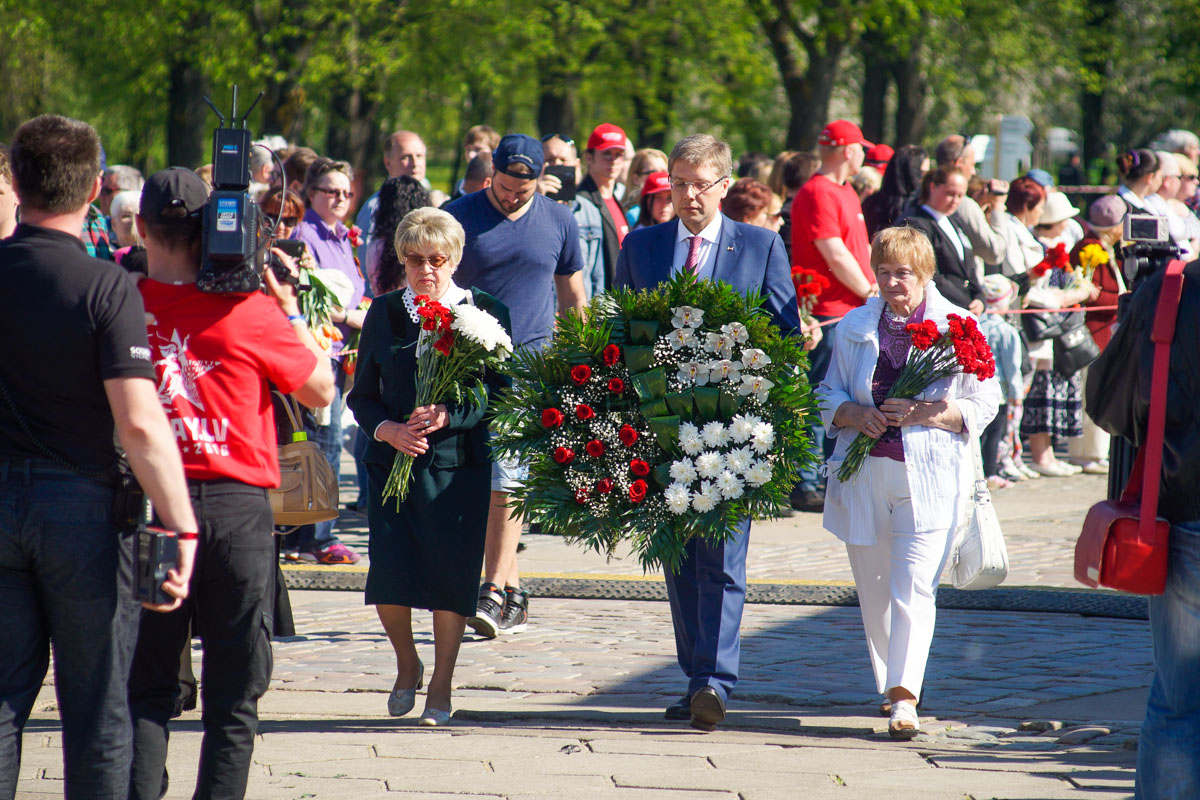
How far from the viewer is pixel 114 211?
974 cm

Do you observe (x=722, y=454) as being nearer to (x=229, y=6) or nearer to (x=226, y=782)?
(x=226, y=782)

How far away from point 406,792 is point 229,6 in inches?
1038

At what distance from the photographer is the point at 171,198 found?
409 centimetres

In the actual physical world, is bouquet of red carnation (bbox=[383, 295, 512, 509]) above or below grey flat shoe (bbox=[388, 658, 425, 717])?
above

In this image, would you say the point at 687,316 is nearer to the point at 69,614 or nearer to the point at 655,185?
the point at 69,614

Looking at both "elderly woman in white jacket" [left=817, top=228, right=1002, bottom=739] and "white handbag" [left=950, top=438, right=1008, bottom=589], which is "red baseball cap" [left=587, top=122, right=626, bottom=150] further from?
"white handbag" [left=950, top=438, right=1008, bottom=589]

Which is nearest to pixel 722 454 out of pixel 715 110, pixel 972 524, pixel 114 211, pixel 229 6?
pixel 972 524

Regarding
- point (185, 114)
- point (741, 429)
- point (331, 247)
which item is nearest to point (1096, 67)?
point (185, 114)

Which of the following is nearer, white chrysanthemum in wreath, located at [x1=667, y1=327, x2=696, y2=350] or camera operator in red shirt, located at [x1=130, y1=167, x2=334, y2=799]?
camera operator in red shirt, located at [x1=130, y1=167, x2=334, y2=799]

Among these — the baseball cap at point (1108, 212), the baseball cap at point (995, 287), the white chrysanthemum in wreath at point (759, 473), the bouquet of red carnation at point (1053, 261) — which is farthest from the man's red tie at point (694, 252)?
the baseball cap at point (1108, 212)

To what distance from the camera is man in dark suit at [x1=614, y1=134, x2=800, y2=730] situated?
5695 mm

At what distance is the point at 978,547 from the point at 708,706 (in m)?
1.20

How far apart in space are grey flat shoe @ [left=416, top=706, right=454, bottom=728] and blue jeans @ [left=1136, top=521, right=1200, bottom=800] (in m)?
2.64

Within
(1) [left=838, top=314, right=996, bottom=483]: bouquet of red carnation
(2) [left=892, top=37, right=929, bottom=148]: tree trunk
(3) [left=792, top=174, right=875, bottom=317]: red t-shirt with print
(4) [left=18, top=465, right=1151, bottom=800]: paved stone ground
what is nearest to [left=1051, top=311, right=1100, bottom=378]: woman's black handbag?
(3) [left=792, top=174, right=875, bottom=317]: red t-shirt with print
